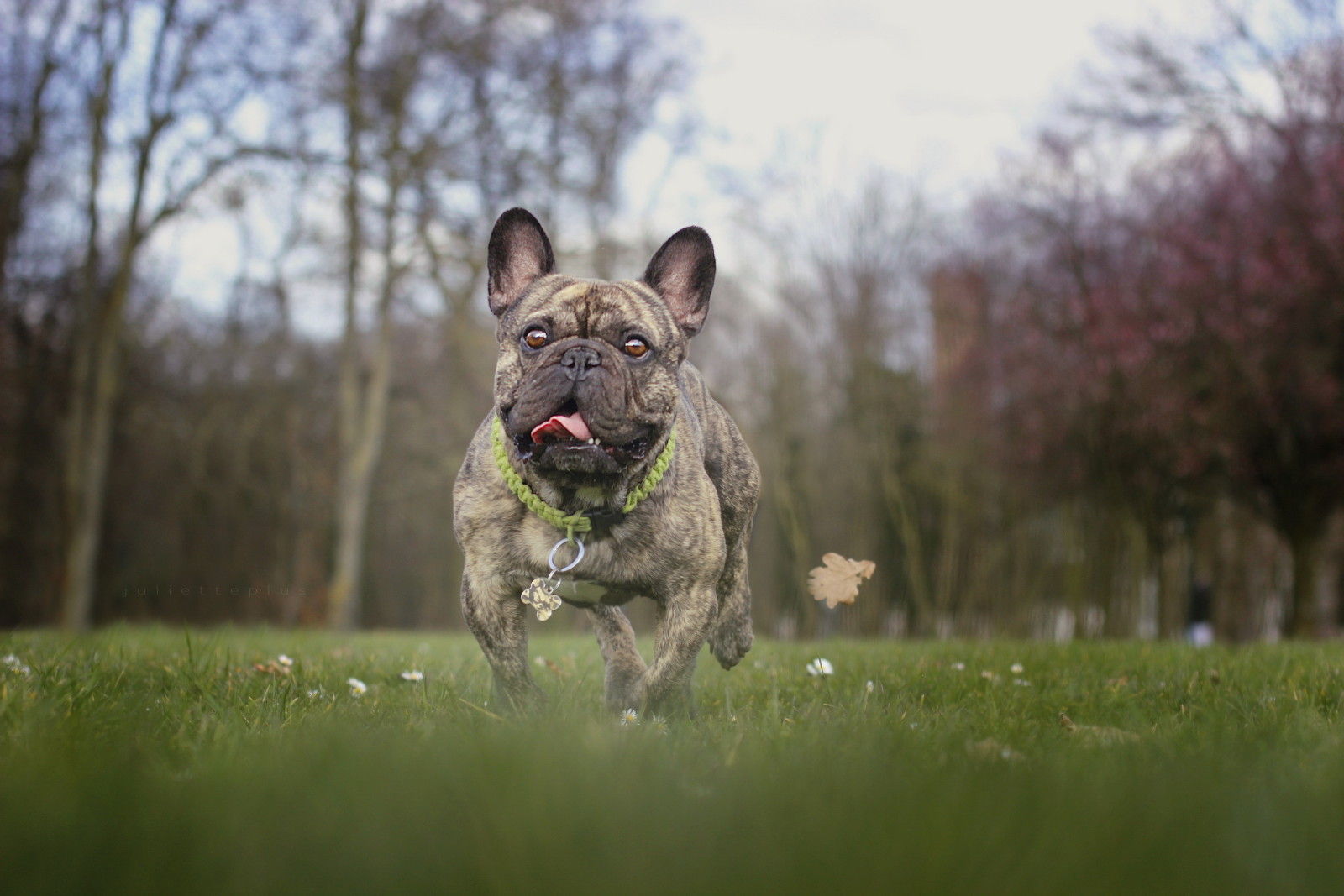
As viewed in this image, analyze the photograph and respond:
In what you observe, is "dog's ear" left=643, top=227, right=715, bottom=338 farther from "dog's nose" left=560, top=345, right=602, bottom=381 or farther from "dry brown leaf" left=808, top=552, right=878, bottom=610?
"dry brown leaf" left=808, top=552, right=878, bottom=610

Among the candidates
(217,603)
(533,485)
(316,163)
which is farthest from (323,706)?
(217,603)

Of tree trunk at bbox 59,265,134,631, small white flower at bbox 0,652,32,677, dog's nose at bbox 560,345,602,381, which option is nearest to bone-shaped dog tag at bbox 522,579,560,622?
dog's nose at bbox 560,345,602,381

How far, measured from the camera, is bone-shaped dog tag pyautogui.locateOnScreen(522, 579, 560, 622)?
3.46 meters

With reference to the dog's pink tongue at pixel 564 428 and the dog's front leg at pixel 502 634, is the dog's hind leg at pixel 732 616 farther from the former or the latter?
the dog's pink tongue at pixel 564 428

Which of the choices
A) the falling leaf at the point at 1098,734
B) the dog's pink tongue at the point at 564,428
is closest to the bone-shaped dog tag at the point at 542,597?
the dog's pink tongue at the point at 564,428

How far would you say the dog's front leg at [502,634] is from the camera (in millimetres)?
3607

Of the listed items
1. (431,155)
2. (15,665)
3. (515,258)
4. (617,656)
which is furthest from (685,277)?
(431,155)

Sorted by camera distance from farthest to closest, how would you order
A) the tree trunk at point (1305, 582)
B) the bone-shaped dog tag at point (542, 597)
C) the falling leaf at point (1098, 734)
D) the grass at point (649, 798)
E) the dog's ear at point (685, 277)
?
the tree trunk at point (1305, 582) < the dog's ear at point (685, 277) < the bone-shaped dog tag at point (542, 597) < the falling leaf at point (1098, 734) < the grass at point (649, 798)

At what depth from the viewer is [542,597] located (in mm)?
3473

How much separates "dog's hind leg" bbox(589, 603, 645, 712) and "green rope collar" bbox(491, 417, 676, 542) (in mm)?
644

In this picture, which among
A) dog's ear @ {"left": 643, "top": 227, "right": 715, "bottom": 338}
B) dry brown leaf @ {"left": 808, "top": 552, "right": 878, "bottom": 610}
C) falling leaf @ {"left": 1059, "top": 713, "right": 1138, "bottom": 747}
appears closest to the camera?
falling leaf @ {"left": 1059, "top": 713, "right": 1138, "bottom": 747}

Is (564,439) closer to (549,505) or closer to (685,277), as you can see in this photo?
(549,505)

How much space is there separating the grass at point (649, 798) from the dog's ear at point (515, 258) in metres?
1.66

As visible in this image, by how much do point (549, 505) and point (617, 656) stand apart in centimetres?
90
